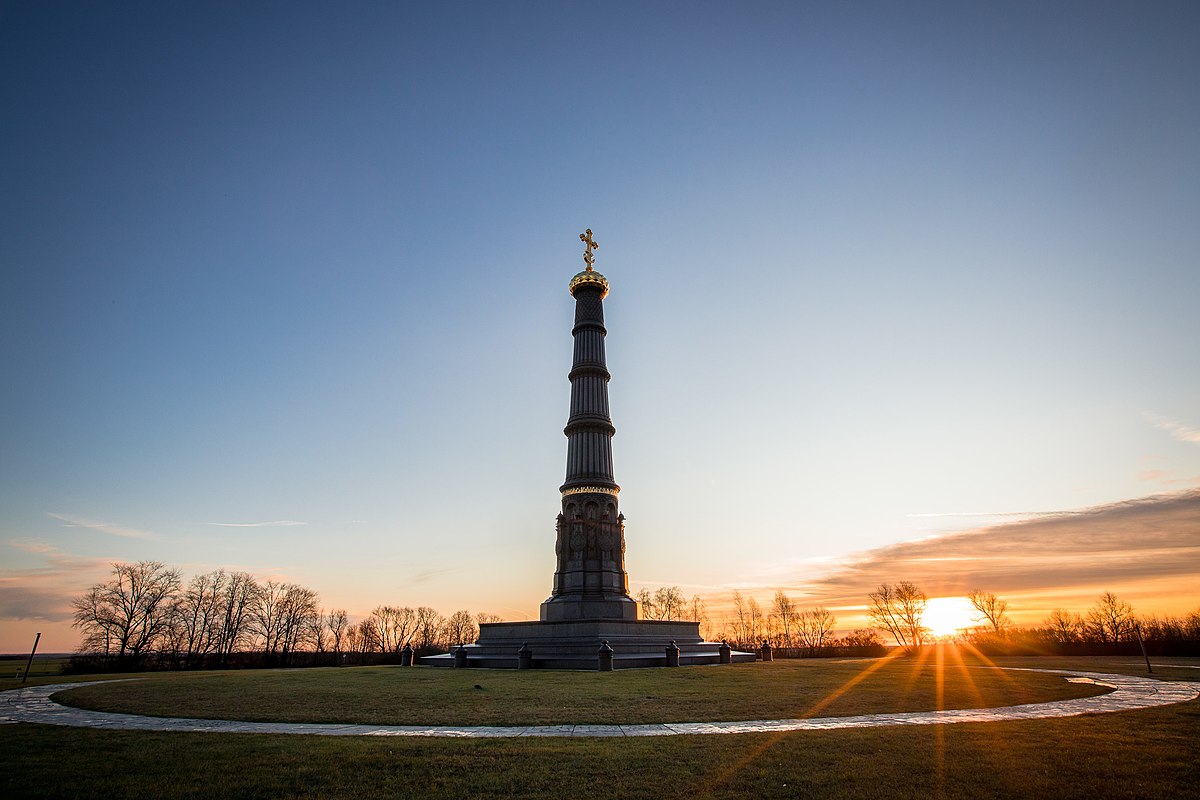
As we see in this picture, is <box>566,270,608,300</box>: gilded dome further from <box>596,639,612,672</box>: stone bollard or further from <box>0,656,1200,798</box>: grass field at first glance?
<box>0,656,1200,798</box>: grass field

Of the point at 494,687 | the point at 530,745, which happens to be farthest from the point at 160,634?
the point at 530,745

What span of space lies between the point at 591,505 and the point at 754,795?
3412cm

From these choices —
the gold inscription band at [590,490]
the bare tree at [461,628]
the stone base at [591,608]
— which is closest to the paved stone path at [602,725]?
the stone base at [591,608]

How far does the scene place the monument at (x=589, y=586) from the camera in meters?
33.3

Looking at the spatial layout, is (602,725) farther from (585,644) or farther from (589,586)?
(589,586)

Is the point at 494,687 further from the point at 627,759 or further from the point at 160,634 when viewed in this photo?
the point at 160,634

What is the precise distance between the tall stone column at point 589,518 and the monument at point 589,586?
7 cm

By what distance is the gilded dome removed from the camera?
4859 cm

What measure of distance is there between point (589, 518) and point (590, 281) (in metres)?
20.1

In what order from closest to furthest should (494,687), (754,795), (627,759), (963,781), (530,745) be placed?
(754,795) → (963,781) → (627,759) → (530,745) → (494,687)

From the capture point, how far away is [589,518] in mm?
40938

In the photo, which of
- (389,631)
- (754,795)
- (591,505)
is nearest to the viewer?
(754,795)

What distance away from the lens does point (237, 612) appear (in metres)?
68.4

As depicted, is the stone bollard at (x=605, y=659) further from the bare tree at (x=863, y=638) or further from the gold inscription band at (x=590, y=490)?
the bare tree at (x=863, y=638)
